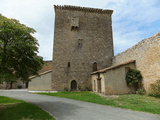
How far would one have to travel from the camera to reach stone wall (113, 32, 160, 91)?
427 inches

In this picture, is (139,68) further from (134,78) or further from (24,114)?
(24,114)

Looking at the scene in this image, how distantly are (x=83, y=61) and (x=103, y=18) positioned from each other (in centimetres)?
960

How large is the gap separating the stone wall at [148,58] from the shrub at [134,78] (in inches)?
21.2

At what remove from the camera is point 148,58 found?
11805 millimetres

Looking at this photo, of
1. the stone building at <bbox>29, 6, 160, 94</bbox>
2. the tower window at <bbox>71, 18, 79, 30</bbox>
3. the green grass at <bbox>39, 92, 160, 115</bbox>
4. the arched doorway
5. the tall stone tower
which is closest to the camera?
the green grass at <bbox>39, 92, 160, 115</bbox>

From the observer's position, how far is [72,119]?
16.1 feet

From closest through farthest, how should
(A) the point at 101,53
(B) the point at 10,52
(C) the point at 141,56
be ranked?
(B) the point at 10,52, (C) the point at 141,56, (A) the point at 101,53

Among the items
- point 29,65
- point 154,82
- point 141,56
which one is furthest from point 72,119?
point 141,56

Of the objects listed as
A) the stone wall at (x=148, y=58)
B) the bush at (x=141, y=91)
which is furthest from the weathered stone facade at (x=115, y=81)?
the stone wall at (x=148, y=58)

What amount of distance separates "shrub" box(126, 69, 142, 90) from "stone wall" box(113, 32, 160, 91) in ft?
1.77

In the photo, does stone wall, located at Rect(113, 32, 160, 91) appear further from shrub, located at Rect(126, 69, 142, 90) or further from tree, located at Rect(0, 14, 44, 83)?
tree, located at Rect(0, 14, 44, 83)

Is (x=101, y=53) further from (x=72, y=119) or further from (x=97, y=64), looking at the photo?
(x=72, y=119)

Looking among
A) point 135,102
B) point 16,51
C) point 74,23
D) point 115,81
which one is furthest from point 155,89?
point 74,23

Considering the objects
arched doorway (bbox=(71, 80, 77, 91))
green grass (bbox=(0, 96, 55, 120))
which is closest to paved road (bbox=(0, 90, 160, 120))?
green grass (bbox=(0, 96, 55, 120))
